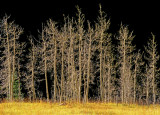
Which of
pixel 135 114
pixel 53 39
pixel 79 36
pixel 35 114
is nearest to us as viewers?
pixel 35 114

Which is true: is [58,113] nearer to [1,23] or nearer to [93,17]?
[1,23]

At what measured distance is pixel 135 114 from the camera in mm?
13883

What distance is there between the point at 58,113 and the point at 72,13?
16744 mm

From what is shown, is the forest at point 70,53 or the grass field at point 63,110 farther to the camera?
the forest at point 70,53

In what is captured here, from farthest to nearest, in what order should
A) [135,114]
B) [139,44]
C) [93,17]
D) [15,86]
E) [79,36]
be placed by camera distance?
[139,44]
[15,86]
[93,17]
[79,36]
[135,114]

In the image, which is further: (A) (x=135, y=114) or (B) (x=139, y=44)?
(B) (x=139, y=44)

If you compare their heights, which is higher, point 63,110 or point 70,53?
point 70,53

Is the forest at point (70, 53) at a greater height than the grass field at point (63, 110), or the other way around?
the forest at point (70, 53)

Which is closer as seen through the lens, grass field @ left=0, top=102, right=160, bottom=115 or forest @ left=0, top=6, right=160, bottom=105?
grass field @ left=0, top=102, right=160, bottom=115

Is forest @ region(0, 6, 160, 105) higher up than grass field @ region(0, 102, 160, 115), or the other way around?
forest @ region(0, 6, 160, 105)

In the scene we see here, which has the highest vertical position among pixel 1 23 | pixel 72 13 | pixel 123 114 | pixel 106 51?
pixel 72 13

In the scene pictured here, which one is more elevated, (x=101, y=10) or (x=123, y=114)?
(x=101, y=10)

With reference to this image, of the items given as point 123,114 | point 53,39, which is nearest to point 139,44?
point 53,39

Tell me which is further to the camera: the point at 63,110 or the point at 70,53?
the point at 70,53
